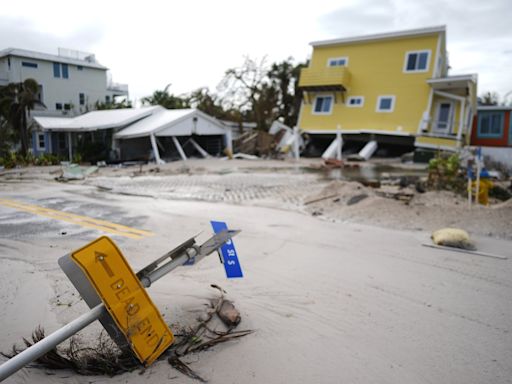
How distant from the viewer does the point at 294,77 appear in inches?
1364

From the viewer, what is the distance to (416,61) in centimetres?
2586

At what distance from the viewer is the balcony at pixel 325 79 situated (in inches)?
1077

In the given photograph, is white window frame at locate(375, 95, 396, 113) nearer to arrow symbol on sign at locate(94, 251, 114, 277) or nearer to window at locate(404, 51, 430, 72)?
window at locate(404, 51, 430, 72)

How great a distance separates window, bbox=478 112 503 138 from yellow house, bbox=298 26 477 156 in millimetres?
2425

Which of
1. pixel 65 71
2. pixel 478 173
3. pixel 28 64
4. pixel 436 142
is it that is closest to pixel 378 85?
pixel 436 142

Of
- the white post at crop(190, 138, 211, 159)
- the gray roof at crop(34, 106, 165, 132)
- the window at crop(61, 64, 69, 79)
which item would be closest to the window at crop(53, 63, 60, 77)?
the window at crop(61, 64, 69, 79)

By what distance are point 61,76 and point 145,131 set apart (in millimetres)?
18249

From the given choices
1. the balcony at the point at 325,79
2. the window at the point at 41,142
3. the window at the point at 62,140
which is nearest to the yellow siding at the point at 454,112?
the balcony at the point at 325,79

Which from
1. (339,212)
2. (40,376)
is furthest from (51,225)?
(339,212)

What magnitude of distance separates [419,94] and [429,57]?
96.1 inches

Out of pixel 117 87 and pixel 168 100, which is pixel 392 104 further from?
pixel 117 87

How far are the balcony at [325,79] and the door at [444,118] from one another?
21.3 ft

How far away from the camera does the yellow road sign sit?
2338mm

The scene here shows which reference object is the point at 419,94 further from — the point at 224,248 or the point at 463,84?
the point at 224,248
